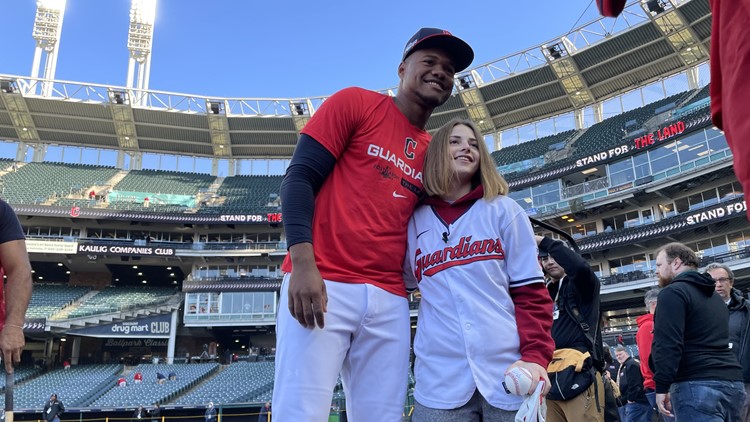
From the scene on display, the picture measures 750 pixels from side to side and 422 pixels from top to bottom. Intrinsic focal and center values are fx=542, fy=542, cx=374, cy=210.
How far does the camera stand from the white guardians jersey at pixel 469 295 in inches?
90.2

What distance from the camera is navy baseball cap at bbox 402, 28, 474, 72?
2865 millimetres

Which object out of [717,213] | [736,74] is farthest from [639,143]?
[736,74]

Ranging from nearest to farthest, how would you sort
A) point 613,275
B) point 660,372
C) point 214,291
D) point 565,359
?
point 660,372 < point 565,359 < point 613,275 < point 214,291

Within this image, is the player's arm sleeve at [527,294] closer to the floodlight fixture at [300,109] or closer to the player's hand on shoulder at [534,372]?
the player's hand on shoulder at [534,372]

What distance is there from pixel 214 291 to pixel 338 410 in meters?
30.9

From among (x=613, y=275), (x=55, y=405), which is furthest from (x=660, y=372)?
(x=613, y=275)

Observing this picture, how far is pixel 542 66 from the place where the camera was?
133 feet

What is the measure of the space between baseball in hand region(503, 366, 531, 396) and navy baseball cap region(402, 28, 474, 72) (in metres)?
1.70

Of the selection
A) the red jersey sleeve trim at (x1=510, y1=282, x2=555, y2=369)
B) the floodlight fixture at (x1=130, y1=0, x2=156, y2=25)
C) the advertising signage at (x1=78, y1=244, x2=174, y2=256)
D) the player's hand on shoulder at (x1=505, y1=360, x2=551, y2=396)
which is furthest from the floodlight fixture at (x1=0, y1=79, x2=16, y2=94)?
the player's hand on shoulder at (x1=505, y1=360, x2=551, y2=396)

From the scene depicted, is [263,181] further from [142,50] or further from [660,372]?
[660,372]

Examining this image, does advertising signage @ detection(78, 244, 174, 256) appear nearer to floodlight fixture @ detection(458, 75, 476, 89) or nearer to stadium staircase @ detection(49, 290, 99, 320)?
stadium staircase @ detection(49, 290, 99, 320)

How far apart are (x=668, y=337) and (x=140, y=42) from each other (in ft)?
172

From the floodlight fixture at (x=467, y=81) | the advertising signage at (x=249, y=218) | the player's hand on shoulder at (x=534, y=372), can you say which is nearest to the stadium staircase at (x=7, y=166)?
the advertising signage at (x=249, y=218)

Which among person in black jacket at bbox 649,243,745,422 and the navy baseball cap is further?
person in black jacket at bbox 649,243,745,422
